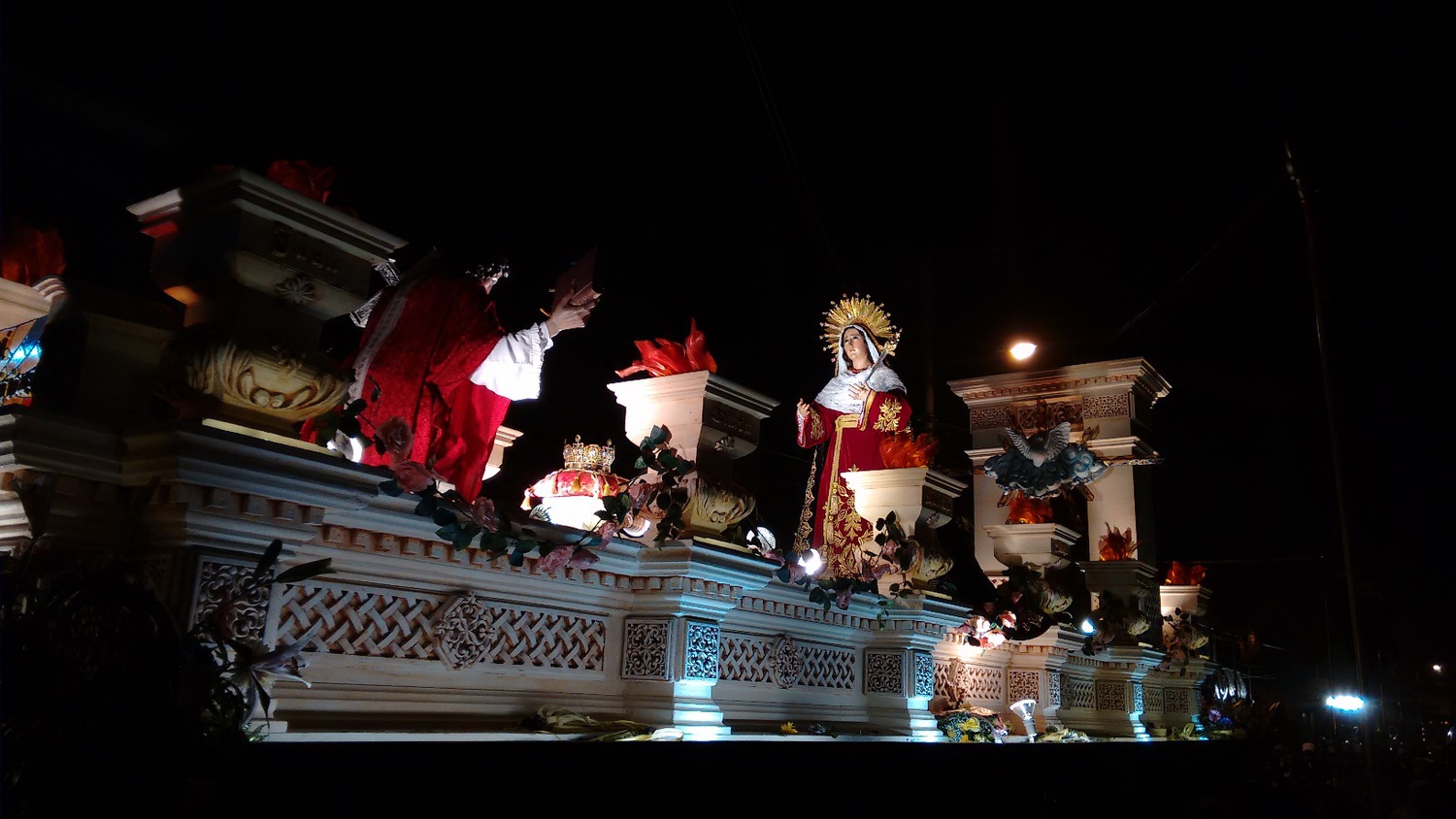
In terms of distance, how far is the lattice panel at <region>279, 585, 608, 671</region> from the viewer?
2932mm

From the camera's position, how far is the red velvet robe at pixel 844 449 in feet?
24.2

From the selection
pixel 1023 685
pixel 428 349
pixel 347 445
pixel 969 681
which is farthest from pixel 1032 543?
pixel 347 445

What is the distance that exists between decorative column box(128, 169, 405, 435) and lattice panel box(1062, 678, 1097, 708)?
7.22m

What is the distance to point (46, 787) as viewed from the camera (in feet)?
5.39

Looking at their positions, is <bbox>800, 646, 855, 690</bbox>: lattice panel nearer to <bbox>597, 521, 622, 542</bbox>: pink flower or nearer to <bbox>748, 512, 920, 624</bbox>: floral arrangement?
<bbox>748, 512, 920, 624</bbox>: floral arrangement

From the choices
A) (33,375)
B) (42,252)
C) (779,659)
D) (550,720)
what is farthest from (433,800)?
(779,659)

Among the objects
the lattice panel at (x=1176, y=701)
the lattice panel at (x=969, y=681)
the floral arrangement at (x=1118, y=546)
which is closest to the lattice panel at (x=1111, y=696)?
the floral arrangement at (x=1118, y=546)

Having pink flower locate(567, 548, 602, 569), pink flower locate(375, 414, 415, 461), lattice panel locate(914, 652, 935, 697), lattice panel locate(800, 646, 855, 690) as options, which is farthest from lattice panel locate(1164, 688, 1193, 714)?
pink flower locate(375, 414, 415, 461)

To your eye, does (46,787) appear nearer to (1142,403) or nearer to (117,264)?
(117,264)

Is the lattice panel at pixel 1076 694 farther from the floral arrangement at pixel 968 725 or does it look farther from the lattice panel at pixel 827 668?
the lattice panel at pixel 827 668

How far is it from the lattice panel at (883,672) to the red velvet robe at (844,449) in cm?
139

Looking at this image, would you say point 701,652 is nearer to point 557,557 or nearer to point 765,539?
point 765,539

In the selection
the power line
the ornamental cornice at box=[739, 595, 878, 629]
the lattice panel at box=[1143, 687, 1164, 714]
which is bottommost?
the lattice panel at box=[1143, 687, 1164, 714]

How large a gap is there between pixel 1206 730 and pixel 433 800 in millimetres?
11171
